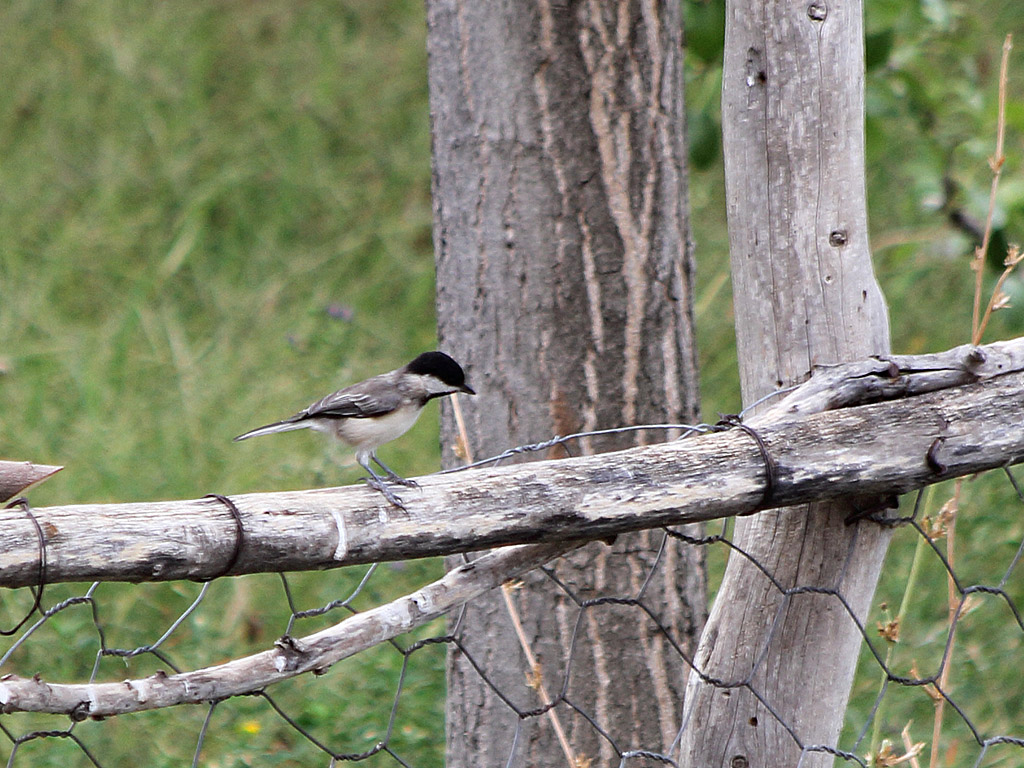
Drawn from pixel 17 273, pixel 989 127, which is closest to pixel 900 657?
pixel 989 127

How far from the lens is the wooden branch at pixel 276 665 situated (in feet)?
4.64

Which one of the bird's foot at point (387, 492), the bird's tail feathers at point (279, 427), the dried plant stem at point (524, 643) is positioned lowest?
the dried plant stem at point (524, 643)

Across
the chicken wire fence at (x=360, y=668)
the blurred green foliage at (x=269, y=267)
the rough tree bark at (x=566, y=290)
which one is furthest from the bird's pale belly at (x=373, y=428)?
the blurred green foliage at (x=269, y=267)

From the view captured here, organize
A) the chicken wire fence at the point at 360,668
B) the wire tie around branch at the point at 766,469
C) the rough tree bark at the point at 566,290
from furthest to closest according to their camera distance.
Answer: the chicken wire fence at the point at 360,668 < the rough tree bark at the point at 566,290 < the wire tie around branch at the point at 766,469

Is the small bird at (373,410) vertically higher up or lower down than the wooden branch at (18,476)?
lower down

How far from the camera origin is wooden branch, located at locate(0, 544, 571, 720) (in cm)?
141

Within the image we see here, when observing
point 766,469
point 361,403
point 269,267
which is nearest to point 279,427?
point 361,403

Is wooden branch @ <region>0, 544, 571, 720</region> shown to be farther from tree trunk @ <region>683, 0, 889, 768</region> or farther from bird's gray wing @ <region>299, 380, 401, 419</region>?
bird's gray wing @ <region>299, 380, 401, 419</region>

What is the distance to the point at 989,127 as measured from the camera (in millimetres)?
3846

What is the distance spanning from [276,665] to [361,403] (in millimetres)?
1083

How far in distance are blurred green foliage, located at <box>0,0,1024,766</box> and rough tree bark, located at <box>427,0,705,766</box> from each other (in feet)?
2.20

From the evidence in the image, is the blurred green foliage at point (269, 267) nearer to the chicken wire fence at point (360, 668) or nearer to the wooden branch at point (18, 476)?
the chicken wire fence at point (360, 668)

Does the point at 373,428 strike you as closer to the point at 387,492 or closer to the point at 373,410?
the point at 373,410

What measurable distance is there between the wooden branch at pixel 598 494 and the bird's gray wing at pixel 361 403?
100 centimetres
